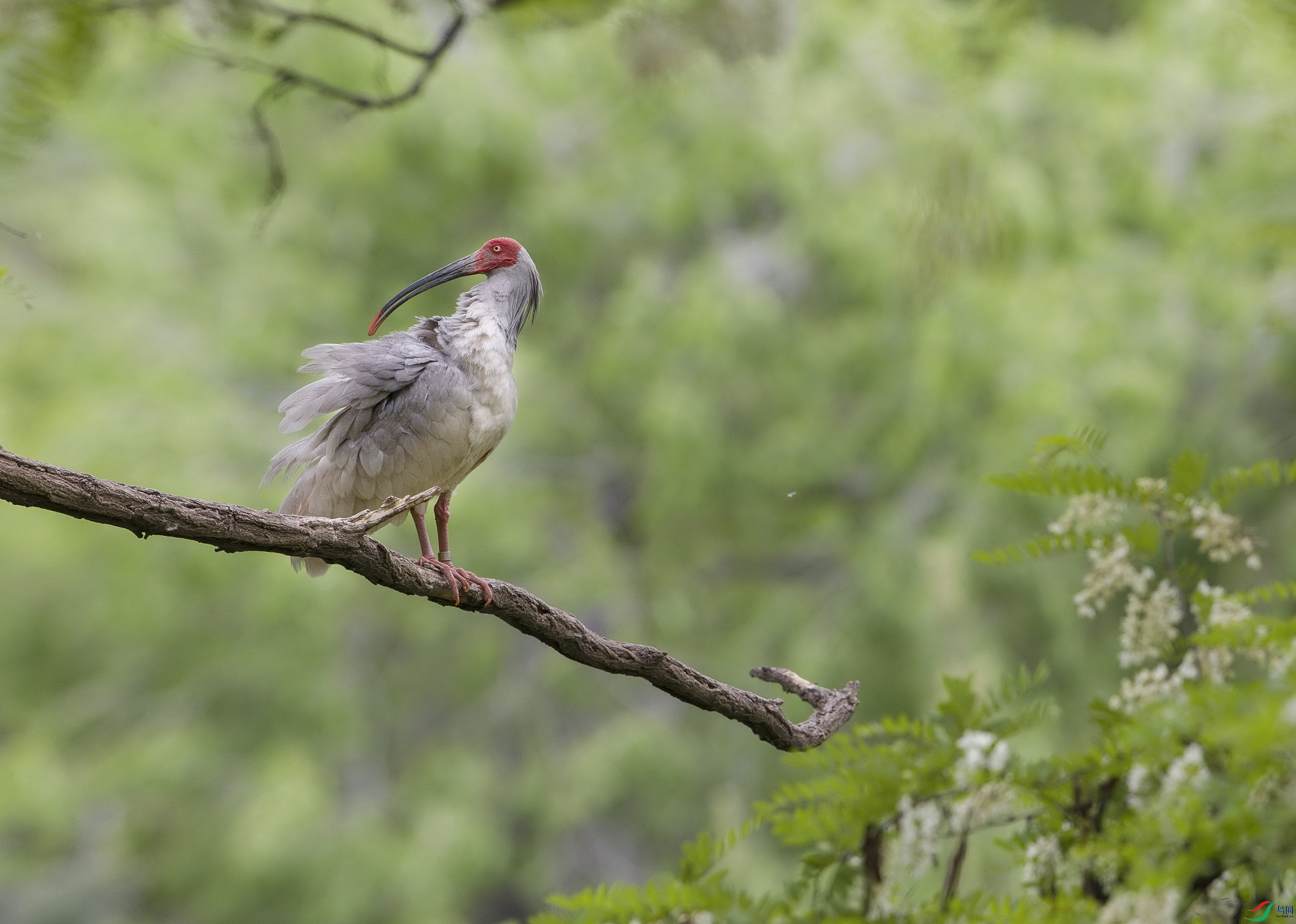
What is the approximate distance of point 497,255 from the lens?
2467 mm

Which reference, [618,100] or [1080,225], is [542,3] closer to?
[1080,225]

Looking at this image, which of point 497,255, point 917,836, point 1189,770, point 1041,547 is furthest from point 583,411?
point 1189,770

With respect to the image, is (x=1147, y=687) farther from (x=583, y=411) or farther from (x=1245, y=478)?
(x=583, y=411)

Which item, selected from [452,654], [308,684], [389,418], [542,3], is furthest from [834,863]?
[452,654]

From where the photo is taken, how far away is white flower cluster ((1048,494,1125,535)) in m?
1.52

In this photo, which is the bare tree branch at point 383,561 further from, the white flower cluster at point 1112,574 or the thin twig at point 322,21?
the thin twig at point 322,21

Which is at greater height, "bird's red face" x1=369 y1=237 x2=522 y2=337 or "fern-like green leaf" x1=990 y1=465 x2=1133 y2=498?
"bird's red face" x1=369 y1=237 x2=522 y2=337

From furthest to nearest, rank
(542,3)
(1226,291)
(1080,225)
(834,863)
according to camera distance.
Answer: (1080,225) → (1226,291) → (542,3) → (834,863)

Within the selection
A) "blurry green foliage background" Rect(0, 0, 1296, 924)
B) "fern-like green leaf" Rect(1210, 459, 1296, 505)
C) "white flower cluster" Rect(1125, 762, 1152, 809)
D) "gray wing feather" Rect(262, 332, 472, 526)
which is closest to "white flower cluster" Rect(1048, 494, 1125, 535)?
"fern-like green leaf" Rect(1210, 459, 1296, 505)

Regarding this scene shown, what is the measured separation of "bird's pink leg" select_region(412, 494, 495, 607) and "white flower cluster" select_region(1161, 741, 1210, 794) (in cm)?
88

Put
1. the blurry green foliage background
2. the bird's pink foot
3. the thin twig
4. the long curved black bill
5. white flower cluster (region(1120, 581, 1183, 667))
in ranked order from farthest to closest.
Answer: the blurry green foliage background < the long curved black bill < the thin twig < the bird's pink foot < white flower cluster (region(1120, 581, 1183, 667))

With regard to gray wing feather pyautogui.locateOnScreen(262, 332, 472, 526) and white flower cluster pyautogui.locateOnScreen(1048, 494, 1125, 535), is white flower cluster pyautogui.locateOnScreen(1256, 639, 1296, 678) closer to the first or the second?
white flower cluster pyautogui.locateOnScreen(1048, 494, 1125, 535)

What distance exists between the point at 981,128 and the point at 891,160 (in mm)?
1048

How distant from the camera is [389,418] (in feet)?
6.76
